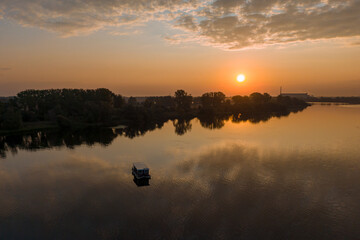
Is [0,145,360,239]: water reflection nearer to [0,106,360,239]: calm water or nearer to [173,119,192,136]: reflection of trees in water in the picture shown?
[0,106,360,239]: calm water

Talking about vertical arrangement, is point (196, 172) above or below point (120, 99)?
below

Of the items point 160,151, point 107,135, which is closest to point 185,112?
point 107,135

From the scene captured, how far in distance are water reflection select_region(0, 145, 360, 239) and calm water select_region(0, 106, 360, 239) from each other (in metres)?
0.13

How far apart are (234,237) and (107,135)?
7083cm

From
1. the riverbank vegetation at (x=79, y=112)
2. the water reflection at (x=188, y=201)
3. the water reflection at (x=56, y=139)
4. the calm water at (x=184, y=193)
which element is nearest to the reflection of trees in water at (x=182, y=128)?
the riverbank vegetation at (x=79, y=112)

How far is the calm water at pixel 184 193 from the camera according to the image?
87.8ft

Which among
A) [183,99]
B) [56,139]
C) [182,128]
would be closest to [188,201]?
[56,139]

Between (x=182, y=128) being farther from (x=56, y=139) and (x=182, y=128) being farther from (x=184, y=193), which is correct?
(x=184, y=193)

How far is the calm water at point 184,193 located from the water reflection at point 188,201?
0.13m

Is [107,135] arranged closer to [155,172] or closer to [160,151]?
[160,151]

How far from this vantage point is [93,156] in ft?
190

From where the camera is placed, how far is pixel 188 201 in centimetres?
3309

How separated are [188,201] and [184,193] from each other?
270cm

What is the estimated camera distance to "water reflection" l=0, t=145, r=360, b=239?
2642 centimetres
